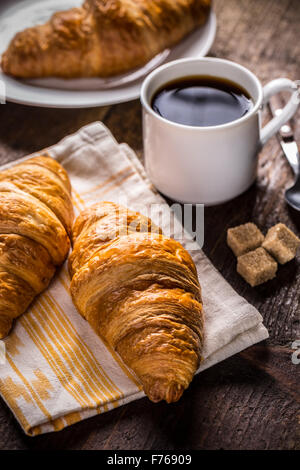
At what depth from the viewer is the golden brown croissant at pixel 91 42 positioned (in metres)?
1.72

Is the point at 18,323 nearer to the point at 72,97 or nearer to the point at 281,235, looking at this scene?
the point at 281,235

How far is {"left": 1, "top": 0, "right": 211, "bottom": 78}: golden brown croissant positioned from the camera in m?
1.72

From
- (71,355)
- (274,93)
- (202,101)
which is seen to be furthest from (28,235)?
(274,93)

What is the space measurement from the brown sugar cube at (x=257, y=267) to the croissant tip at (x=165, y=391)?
356 mm

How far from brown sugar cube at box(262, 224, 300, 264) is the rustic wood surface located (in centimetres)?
4

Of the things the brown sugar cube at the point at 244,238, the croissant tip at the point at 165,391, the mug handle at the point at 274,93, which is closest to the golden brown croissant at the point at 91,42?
the mug handle at the point at 274,93

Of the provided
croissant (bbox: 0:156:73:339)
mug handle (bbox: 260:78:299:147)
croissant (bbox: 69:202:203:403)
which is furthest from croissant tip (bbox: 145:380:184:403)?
mug handle (bbox: 260:78:299:147)

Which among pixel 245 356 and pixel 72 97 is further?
pixel 72 97

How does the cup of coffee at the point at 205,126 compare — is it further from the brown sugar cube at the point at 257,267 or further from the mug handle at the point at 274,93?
the brown sugar cube at the point at 257,267

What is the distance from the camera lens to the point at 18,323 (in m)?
1.20

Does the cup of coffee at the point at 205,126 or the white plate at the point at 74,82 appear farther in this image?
the white plate at the point at 74,82

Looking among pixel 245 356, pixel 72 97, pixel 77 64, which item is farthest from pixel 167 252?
pixel 77 64

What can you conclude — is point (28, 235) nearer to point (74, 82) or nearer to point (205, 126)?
point (205, 126)
